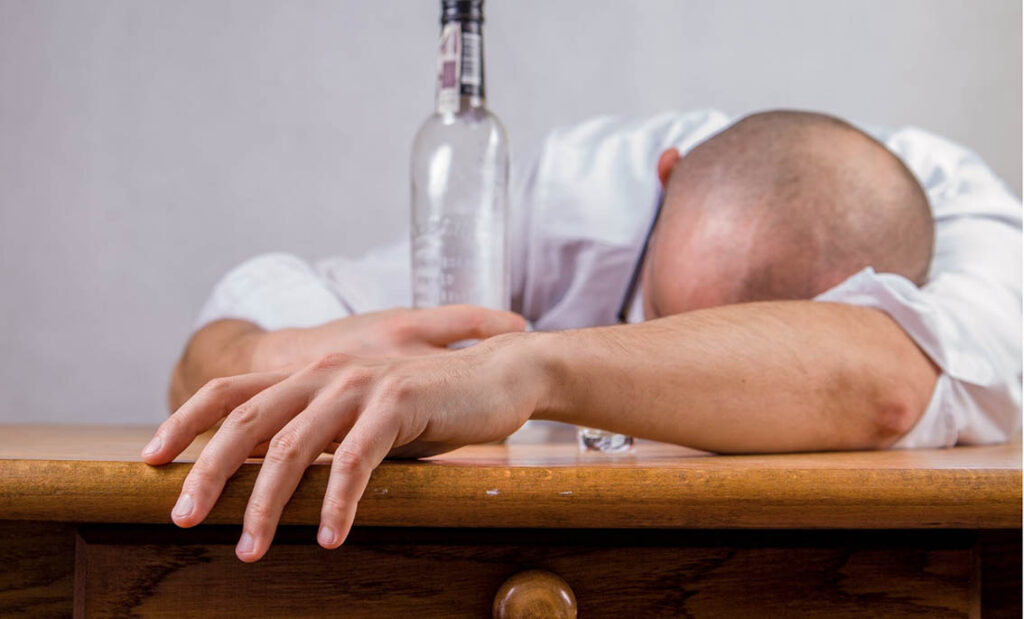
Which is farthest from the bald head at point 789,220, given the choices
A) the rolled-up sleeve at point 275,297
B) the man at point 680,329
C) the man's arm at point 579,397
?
the rolled-up sleeve at point 275,297

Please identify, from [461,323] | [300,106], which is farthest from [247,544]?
[300,106]

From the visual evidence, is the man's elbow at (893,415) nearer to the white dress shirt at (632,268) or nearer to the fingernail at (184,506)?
the white dress shirt at (632,268)

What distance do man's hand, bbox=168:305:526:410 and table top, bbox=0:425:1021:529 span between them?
17 cm

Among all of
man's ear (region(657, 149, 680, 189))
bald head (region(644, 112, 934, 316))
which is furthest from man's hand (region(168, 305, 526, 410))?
man's ear (region(657, 149, 680, 189))

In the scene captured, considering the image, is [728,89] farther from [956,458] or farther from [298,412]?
[298,412]

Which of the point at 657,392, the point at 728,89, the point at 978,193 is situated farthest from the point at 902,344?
the point at 728,89

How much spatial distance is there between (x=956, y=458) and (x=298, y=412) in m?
0.40

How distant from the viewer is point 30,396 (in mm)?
1559

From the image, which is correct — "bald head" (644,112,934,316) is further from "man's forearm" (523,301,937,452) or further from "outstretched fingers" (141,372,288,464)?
"outstretched fingers" (141,372,288,464)

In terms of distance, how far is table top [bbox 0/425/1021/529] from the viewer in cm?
43

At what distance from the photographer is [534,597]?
46cm

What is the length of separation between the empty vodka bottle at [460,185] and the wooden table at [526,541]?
0.30 m

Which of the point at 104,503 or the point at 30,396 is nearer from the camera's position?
the point at 104,503

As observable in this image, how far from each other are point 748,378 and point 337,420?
0.30 m
